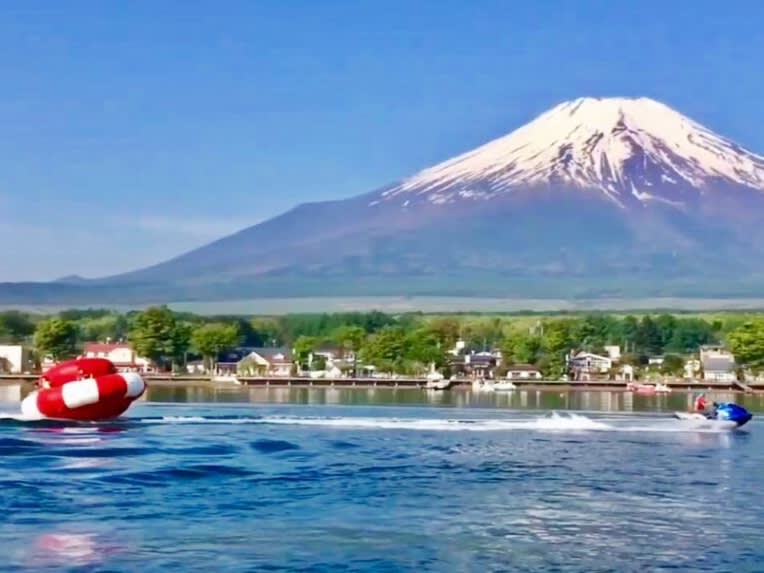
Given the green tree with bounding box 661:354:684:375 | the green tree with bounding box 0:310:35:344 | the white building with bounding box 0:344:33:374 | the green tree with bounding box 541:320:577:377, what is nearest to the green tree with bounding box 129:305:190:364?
the white building with bounding box 0:344:33:374

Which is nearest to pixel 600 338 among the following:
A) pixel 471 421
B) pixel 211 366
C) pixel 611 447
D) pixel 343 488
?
pixel 211 366

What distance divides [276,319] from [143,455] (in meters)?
121

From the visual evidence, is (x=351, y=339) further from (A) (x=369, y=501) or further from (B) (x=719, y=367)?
(A) (x=369, y=501)

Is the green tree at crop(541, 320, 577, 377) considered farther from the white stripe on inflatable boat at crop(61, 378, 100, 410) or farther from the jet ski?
the white stripe on inflatable boat at crop(61, 378, 100, 410)

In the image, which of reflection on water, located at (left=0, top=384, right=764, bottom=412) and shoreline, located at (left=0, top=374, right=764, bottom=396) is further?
shoreline, located at (left=0, top=374, right=764, bottom=396)

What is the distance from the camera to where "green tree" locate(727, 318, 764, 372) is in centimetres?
9569

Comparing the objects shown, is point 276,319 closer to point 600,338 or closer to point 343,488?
point 600,338

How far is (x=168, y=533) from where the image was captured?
17547 millimetres

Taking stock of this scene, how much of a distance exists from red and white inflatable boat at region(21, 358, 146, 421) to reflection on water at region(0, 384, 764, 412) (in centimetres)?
1685

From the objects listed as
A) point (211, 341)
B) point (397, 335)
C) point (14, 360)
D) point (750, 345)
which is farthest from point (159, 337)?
point (750, 345)

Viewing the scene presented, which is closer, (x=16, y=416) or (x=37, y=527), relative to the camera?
(x=37, y=527)

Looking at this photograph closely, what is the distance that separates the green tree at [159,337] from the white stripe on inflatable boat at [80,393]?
6726 cm

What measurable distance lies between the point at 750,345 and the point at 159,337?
40255mm

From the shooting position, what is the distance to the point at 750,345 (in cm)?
9588
